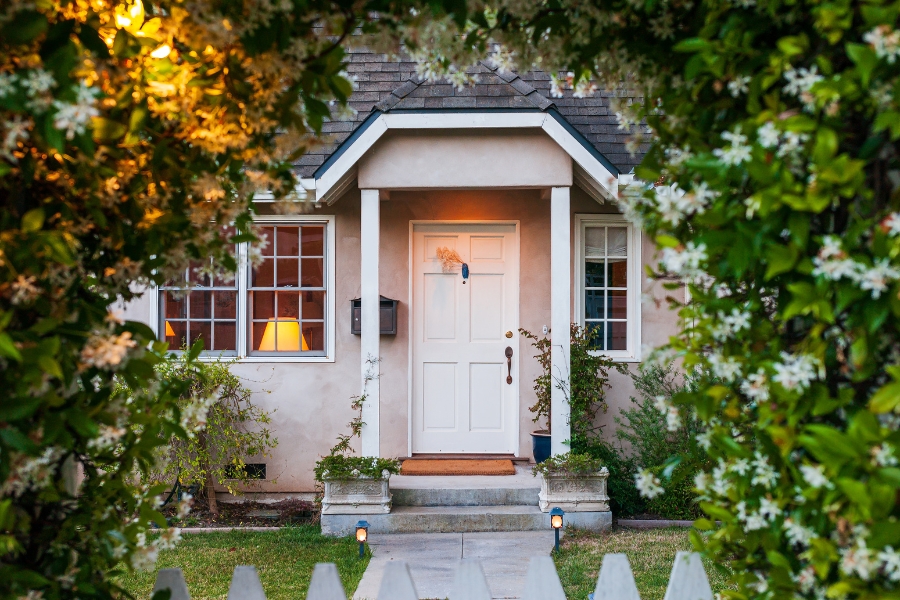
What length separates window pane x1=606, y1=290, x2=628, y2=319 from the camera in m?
8.38

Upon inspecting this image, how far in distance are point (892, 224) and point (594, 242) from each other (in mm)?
7134

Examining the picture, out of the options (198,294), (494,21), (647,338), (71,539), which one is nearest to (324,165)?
(198,294)

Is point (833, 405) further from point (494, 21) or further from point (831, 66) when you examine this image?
point (494, 21)

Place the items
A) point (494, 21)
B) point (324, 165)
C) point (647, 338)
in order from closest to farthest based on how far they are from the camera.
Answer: point (494, 21) → point (324, 165) → point (647, 338)

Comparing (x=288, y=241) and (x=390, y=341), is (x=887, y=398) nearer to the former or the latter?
(x=390, y=341)

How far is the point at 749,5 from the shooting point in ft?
5.08

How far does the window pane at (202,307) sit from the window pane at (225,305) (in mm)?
81

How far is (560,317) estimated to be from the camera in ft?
23.7

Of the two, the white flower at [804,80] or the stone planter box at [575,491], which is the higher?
the white flower at [804,80]

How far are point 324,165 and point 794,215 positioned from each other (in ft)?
20.8

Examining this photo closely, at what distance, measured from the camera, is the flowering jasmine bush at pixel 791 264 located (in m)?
1.34

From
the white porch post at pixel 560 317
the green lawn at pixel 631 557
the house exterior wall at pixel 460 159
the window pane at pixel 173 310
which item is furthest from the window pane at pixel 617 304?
the window pane at pixel 173 310

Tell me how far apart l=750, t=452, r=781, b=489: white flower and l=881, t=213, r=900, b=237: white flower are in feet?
1.69

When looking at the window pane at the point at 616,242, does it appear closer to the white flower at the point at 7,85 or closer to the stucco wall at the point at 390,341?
the stucco wall at the point at 390,341
